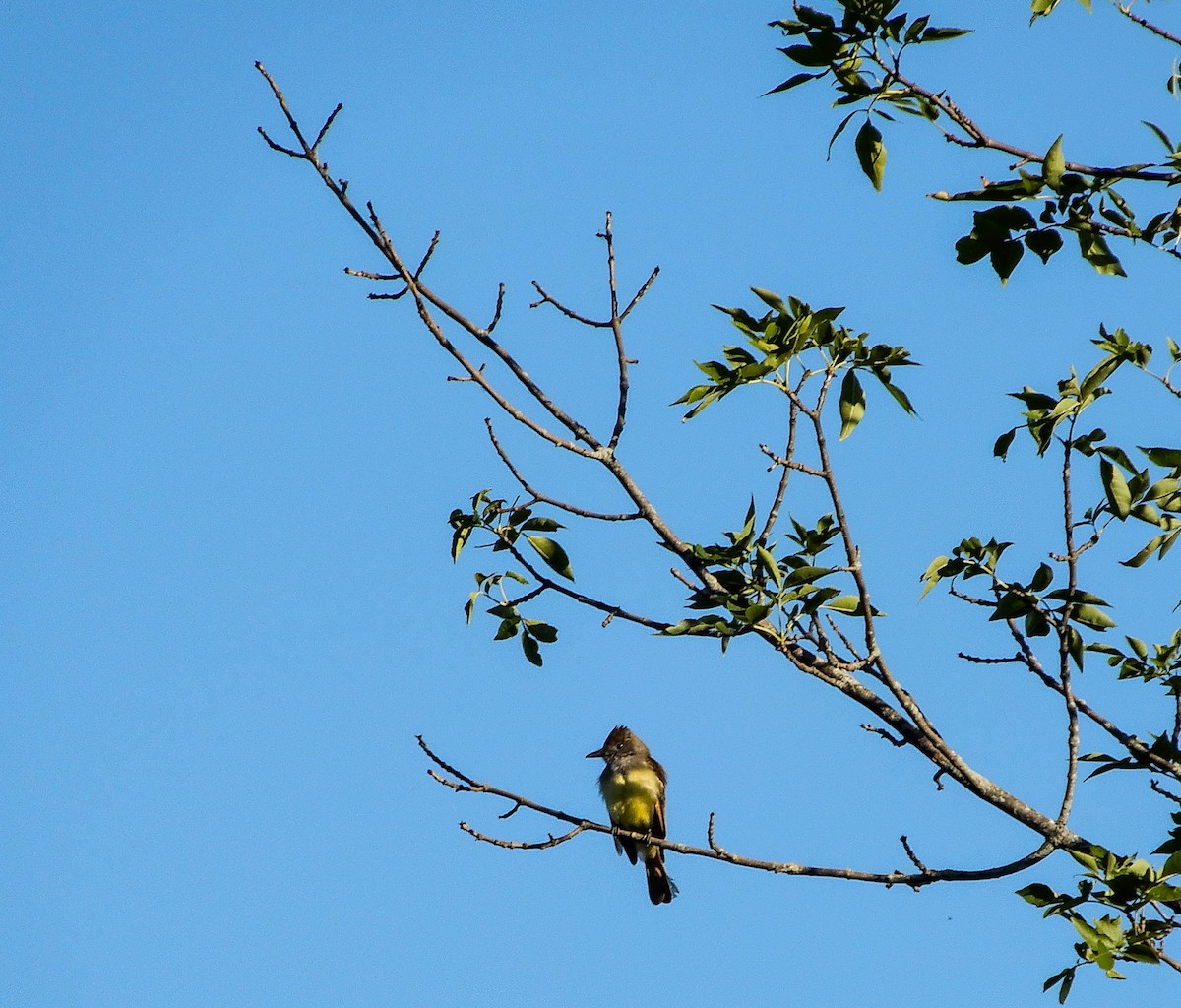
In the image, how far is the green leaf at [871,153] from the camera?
156 inches

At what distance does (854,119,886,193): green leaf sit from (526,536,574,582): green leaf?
5.91 feet

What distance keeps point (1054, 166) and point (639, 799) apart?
7768mm

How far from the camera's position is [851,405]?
437 centimetres

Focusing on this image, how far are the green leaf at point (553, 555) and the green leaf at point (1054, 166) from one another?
7.19 ft

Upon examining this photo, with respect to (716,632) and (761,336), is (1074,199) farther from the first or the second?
(716,632)

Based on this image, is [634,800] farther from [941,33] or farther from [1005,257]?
[941,33]

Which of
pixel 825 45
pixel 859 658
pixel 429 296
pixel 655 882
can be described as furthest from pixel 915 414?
pixel 655 882

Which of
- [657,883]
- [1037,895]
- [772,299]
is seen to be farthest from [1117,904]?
[657,883]

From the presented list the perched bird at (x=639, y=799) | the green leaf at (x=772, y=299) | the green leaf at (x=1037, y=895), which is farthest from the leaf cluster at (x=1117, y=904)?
the perched bird at (x=639, y=799)

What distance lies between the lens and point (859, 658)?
4367mm

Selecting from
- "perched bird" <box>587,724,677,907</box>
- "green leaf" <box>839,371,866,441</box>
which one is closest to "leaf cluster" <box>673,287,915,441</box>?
"green leaf" <box>839,371,866,441</box>

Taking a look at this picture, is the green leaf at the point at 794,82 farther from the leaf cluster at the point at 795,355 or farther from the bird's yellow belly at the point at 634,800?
the bird's yellow belly at the point at 634,800

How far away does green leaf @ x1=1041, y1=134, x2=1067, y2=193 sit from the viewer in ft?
11.7

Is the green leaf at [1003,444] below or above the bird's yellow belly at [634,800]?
below
